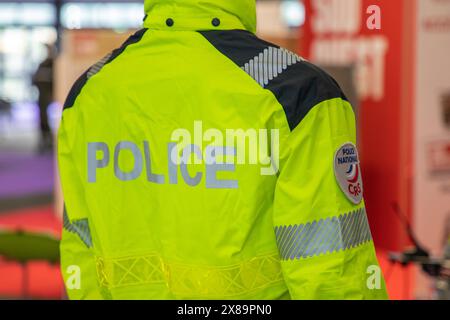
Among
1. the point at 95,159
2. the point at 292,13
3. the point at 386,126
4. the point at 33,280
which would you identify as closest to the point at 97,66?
the point at 95,159

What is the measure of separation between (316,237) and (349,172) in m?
0.11

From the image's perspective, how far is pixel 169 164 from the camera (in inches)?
56.6

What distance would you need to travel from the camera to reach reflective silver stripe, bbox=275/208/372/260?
1.36 metres

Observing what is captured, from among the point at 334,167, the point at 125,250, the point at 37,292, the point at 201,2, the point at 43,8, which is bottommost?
the point at 37,292

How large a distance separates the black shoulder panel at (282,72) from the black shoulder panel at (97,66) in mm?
124

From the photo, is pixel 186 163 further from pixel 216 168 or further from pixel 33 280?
pixel 33 280

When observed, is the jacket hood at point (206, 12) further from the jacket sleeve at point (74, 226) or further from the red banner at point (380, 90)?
the red banner at point (380, 90)

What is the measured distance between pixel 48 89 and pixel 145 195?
1131 cm

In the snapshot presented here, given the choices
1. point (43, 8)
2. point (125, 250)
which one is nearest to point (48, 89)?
point (43, 8)

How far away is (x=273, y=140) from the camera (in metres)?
1.36

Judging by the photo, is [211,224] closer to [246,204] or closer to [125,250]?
[246,204]

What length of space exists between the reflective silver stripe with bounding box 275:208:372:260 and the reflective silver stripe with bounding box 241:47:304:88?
216mm

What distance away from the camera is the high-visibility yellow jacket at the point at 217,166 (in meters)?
1.35

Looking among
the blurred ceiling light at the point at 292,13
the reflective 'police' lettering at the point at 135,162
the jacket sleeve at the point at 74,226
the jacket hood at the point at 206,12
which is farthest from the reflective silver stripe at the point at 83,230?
the blurred ceiling light at the point at 292,13
